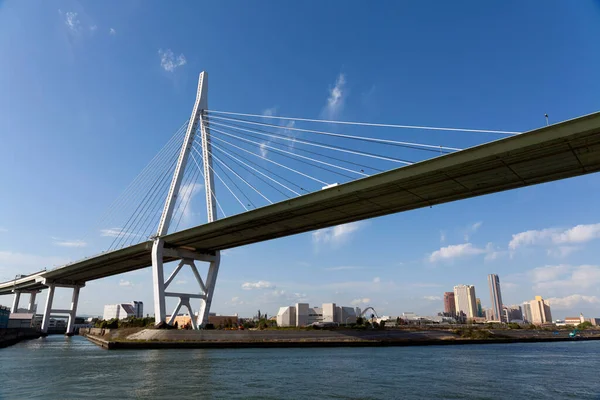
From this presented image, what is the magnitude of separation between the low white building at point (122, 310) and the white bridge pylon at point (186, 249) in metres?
153

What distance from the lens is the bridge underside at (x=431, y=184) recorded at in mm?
19750

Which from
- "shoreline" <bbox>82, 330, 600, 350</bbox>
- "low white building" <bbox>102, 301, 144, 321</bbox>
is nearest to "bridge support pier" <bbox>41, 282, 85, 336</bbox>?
"shoreline" <bbox>82, 330, 600, 350</bbox>

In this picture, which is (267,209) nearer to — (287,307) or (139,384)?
(139,384)

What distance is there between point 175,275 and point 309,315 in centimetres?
9741

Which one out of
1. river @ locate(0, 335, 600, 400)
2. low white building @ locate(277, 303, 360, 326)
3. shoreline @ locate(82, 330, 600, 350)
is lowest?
river @ locate(0, 335, 600, 400)

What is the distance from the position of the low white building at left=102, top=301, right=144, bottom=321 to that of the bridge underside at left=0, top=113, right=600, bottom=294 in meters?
158

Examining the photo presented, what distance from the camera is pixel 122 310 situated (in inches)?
7234

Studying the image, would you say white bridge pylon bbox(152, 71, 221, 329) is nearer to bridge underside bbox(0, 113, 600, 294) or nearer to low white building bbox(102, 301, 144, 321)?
bridge underside bbox(0, 113, 600, 294)

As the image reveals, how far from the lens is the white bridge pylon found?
40969 millimetres

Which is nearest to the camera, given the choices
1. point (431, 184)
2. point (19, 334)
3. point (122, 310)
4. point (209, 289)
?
point (431, 184)

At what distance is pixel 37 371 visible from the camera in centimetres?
2367

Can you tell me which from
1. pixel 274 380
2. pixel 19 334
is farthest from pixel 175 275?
pixel 19 334

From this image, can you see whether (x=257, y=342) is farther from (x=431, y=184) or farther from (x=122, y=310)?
(x=122, y=310)

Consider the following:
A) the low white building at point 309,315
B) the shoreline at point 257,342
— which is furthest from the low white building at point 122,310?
the shoreline at point 257,342
